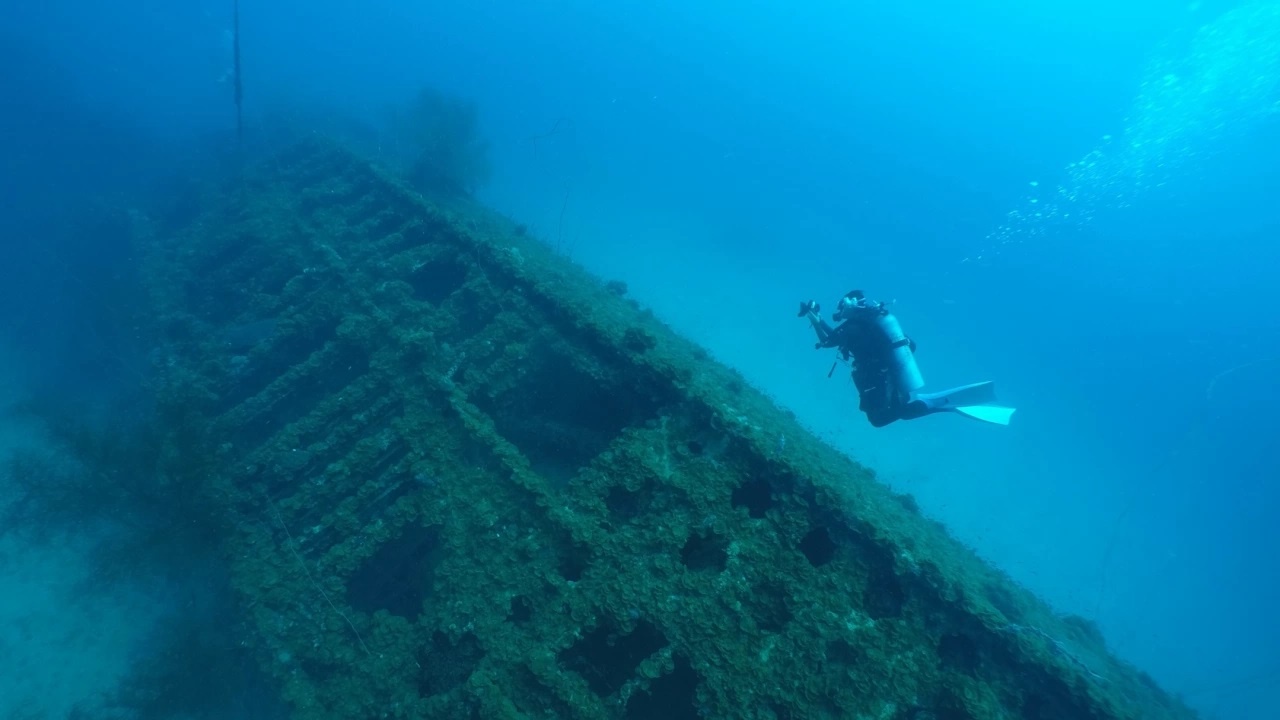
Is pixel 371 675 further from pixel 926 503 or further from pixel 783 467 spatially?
pixel 926 503

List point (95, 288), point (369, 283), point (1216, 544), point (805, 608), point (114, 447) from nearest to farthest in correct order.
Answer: point (805, 608), point (369, 283), point (114, 447), point (95, 288), point (1216, 544)

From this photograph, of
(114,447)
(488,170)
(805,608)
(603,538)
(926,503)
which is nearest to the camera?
(805,608)

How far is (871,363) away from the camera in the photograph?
8148 mm

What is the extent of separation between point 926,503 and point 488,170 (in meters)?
43.7

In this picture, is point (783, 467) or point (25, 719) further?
point (25, 719)

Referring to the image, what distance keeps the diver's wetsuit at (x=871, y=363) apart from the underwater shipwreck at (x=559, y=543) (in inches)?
50.4

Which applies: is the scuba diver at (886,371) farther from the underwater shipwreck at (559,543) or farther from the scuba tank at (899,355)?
the underwater shipwreck at (559,543)

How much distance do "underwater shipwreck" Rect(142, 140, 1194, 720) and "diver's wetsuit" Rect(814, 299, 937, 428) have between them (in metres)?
1.28

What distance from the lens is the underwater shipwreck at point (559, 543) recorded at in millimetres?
4066

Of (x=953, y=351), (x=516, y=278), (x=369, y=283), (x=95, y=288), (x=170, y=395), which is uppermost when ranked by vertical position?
(x=953, y=351)

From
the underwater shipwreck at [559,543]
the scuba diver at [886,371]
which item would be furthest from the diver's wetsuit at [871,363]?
the underwater shipwreck at [559,543]

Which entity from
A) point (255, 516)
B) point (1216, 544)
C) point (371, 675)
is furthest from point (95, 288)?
point (1216, 544)

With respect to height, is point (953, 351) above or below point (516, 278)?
above

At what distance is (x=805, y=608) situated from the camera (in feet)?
14.1
